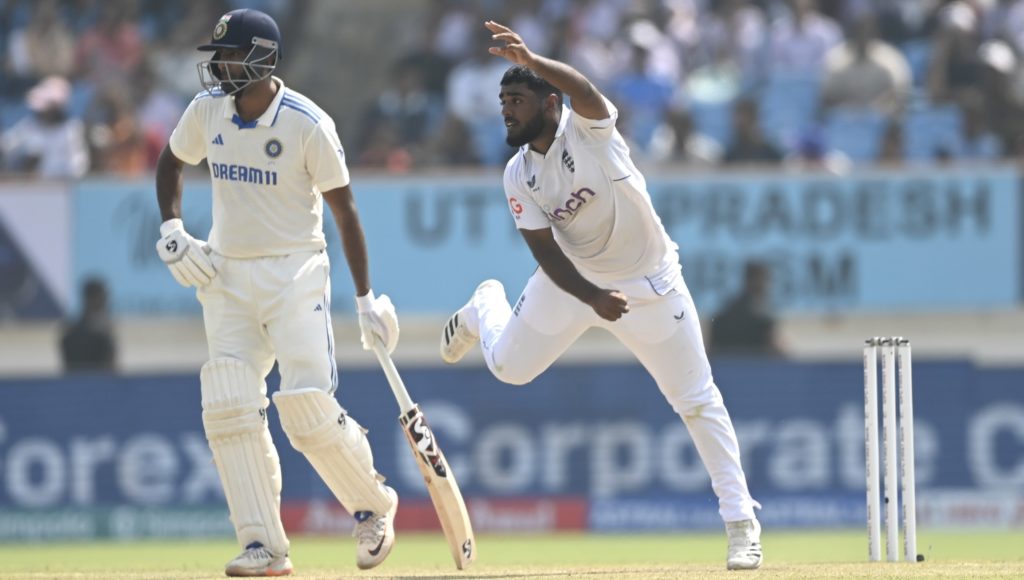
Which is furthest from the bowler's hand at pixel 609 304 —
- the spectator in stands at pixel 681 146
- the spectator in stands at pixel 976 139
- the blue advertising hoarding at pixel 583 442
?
the spectator in stands at pixel 976 139

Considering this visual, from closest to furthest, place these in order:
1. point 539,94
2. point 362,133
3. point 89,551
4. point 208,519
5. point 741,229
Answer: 1. point 539,94
2. point 89,551
3. point 208,519
4. point 741,229
5. point 362,133

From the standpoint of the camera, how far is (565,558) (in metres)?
Result: 9.98

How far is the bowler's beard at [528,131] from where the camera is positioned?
724 cm

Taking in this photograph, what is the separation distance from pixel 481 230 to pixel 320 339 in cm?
776

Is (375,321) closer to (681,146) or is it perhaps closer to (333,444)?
(333,444)

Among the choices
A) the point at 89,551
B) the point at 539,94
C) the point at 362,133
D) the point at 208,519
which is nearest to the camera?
the point at 539,94

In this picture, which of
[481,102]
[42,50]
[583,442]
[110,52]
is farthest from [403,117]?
[583,442]

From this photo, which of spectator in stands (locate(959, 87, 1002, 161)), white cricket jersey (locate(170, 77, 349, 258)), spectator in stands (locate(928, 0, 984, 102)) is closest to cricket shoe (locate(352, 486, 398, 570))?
white cricket jersey (locate(170, 77, 349, 258))

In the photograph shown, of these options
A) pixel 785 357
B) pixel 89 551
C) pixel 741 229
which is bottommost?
pixel 89 551

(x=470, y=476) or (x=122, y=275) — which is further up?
(x=122, y=275)

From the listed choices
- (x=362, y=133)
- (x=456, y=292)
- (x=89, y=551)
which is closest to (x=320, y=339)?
(x=89, y=551)

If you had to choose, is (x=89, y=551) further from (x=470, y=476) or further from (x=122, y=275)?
(x=122, y=275)

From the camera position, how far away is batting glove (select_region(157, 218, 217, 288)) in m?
7.32

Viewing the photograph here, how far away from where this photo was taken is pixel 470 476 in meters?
12.5
